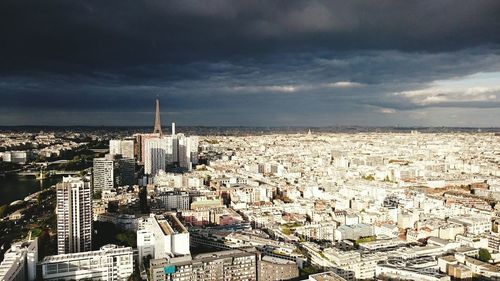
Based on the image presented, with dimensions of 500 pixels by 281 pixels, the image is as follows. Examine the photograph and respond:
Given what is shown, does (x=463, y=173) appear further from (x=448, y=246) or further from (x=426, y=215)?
(x=448, y=246)

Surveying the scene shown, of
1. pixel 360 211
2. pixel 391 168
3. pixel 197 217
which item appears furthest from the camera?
pixel 391 168

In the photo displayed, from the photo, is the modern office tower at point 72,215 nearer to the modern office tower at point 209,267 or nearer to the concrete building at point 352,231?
the modern office tower at point 209,267

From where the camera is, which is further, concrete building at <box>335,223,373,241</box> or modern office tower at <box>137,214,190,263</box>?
concrete building at <box>335,223,373,241</box>

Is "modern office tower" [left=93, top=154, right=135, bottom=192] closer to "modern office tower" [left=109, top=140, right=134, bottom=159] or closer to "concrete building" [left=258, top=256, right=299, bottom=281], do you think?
"modern office tower" [left=109, top=140, right=134, bottom=159]

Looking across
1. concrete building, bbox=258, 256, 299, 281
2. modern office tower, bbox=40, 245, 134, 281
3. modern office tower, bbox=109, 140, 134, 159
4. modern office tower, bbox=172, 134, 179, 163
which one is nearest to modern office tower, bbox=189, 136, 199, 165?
modern office tower, bbox=172, 134, 179, 163

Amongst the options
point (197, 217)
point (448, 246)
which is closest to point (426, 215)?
point (448, 246)

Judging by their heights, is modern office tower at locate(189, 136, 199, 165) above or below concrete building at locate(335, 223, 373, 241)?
above
